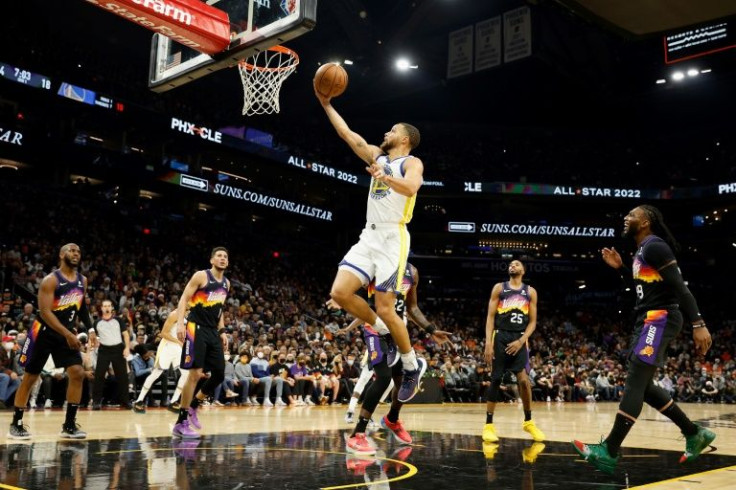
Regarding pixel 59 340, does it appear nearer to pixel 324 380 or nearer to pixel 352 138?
pixel 352 138

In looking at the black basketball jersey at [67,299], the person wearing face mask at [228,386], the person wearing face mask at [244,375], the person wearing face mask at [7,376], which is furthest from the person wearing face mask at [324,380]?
the black basketball jersey at [67,299]

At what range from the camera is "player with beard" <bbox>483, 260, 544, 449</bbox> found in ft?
24.8

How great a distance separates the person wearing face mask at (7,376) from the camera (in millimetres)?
10750

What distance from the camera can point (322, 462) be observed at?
198 inches

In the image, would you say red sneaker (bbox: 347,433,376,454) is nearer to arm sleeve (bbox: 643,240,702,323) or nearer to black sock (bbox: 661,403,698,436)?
black sock (bbox: 661,403,698,436)

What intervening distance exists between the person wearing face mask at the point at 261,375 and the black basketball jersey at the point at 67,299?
27.1 ft

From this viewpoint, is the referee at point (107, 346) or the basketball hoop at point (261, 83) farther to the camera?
the basketball hoop at point (261, 83)

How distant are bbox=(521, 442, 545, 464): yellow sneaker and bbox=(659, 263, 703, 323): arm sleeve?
1747 millimetres

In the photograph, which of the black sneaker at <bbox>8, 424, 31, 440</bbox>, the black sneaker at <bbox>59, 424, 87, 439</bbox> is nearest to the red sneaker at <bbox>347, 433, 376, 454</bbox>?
the black sneaker at <bbox>59, 424, 87, 439</bbox>

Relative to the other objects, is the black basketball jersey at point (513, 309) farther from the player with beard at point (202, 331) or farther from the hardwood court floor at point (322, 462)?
the player with beard at point (202, 331)

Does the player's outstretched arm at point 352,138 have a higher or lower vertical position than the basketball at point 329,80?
lower

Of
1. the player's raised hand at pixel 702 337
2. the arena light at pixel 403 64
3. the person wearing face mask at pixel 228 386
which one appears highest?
the arena light at pixel 403 64

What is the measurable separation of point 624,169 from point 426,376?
2552 centimetres

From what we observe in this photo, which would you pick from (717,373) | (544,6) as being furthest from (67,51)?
(717,373)
